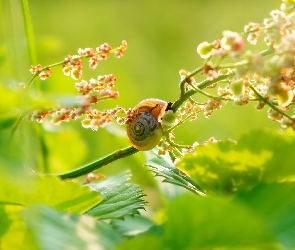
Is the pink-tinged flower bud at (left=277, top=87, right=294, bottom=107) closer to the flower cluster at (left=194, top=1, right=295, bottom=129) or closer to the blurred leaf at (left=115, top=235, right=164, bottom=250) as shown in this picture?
the flower cluster at (left=194, top=1, right=295, bottom=129)

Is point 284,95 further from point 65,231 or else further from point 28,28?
point 28,28

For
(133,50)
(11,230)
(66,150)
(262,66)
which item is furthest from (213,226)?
(133,50)

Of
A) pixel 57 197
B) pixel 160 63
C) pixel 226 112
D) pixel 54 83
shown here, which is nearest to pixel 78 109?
pixel 57 197

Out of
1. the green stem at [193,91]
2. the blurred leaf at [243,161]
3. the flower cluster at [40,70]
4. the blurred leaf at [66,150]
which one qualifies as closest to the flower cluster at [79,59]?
the flower cluster at [40,70]

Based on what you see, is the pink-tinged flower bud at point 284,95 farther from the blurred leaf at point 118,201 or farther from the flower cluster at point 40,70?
the flower cluster at point 40,70

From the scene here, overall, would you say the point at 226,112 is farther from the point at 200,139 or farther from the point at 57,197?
the point at 57,197

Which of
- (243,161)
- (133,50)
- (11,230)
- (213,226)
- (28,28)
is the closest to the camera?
(213,226)

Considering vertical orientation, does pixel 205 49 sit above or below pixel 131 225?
above
